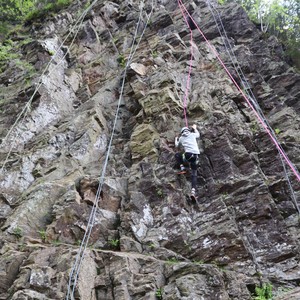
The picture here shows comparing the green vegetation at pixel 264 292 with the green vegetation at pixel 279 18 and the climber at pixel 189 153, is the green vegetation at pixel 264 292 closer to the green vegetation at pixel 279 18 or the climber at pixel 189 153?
the climber at pixel 189 153

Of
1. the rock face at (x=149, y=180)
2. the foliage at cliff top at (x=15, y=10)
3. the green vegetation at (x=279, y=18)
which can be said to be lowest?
the rock face at (x=149, y=180)

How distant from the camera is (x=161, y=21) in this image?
18641 millimetres

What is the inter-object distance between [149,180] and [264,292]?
13.4 feet

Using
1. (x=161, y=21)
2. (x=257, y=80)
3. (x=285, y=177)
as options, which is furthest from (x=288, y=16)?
(x=285, y=177)

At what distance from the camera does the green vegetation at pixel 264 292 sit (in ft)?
20.7

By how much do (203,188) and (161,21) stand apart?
12533mm

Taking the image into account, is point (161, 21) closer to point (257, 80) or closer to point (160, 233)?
point (257, 80)

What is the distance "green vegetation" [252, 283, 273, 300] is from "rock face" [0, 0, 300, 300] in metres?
0.11

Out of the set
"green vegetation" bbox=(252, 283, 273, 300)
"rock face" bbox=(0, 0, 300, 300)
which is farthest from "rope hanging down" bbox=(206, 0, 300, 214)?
"green vegetation" bbox=(252, 283, 273, 300)

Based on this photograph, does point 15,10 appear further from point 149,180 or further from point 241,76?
point 149,180

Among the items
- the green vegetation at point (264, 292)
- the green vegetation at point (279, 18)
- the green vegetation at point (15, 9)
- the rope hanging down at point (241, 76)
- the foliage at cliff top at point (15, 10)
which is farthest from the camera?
the green vegetation at point (15, 9)

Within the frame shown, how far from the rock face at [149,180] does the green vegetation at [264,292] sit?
11 centimetres

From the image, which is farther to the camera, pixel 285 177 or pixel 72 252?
pixel 285 177

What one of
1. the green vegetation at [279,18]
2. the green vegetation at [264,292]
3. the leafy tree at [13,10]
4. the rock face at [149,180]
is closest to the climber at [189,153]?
the rock face at [149,180]
